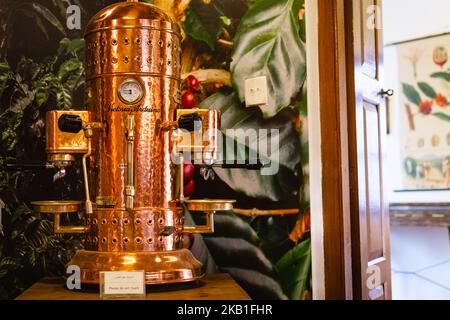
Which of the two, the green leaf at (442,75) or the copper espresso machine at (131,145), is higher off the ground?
the green leaf at (442,75)

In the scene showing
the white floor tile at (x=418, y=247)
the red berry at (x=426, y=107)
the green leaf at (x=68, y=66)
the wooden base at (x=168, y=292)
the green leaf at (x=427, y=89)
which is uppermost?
the green leaf at (x=427, y=89)

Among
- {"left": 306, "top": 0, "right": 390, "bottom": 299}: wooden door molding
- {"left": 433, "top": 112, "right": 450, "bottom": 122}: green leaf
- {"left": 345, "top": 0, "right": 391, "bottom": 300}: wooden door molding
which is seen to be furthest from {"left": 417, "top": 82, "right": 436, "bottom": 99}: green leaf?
{"left": 306, "top": 0, "right": 390, "bottom": 299}: wooden door molding

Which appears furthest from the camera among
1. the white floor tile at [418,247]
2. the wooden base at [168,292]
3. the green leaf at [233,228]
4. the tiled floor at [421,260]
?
the white floor tile at [418,247]

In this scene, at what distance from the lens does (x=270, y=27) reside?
1777 millimetres

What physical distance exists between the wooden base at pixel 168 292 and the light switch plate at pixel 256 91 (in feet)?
1.97

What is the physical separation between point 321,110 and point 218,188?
1.37 feet

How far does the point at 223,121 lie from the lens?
5.86 ft

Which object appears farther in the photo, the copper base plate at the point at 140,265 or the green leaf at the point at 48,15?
the green leaf at the point at 48,15

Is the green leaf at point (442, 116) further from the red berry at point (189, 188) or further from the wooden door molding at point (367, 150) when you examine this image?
the red berry at point (189, 188)

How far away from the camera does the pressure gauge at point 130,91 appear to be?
1358mm

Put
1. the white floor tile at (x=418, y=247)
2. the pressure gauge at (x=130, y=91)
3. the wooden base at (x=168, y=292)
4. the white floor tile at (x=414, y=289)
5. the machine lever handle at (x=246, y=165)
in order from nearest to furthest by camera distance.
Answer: the wooden base at (x=168, y=292) < the pressure gauge at (x=130, y=91) < the machine lever handle at (x=246, y=165) < the white floor tile at (x=414, y=289) < the white floor tile at (x=418, y=247)

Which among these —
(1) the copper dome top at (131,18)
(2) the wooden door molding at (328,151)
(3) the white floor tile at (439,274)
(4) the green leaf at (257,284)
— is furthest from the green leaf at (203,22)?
(3) the white floor tile at (439,274)
